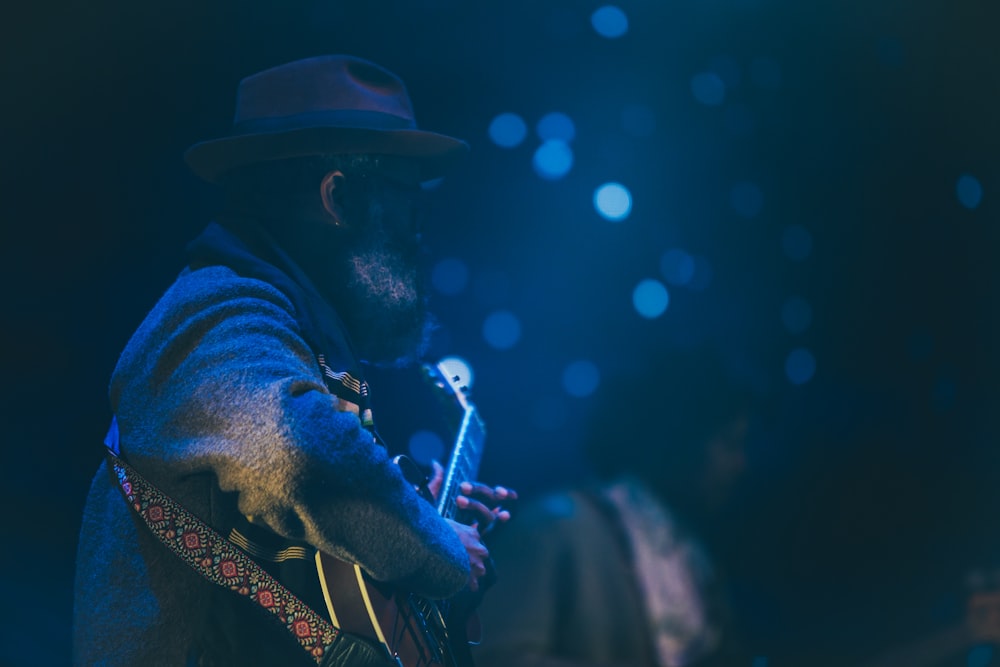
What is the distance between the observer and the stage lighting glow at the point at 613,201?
3.17 meters

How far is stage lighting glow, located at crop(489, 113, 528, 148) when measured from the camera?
9.59 feet

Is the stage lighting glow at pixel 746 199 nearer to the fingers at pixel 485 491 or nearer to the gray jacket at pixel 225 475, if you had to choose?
the fingers at pixel 485 491

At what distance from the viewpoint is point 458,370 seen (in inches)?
106

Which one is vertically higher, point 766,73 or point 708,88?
point 766,73

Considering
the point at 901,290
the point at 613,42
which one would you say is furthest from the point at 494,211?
the point at 901,290

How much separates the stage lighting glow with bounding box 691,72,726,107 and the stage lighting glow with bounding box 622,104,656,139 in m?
0.29

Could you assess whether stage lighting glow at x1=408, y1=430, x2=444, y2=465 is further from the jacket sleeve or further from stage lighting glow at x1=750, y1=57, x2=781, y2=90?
stage lighting glow at x1=750, y1=57, x2=781, y2=90

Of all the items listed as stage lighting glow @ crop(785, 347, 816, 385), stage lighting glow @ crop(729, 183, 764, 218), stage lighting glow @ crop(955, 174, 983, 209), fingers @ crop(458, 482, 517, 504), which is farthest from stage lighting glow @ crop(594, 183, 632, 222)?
stage lighting glow @ crop(955, 174, 983, 209)

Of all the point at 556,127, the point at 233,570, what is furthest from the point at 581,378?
the point at 233,570

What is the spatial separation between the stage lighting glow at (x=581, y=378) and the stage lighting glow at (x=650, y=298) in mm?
382

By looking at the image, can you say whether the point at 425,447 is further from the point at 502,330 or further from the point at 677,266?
the point at 677,266

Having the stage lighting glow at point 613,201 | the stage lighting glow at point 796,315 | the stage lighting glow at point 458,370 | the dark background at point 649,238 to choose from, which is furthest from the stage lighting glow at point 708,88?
the stage lighting glow at point 458,370

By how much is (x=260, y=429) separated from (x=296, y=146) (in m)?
0.91

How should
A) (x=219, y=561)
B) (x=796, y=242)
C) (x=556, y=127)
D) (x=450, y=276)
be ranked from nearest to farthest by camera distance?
(x=219, y=561) → (x=450, y=276) → (x=556, y=127) → (x=796, y=242)
